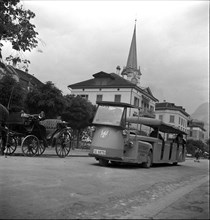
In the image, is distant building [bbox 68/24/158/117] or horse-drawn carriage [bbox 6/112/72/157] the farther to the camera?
horse-drawn carriage [bbox 6/112/72/157]

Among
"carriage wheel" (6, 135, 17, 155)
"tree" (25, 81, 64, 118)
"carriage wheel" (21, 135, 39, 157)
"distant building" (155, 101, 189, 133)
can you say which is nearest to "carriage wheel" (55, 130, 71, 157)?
"carriage wheel" (21, 135, 39, 157)

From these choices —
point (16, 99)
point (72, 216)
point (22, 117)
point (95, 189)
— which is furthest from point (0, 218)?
Answer: point (16, 99)

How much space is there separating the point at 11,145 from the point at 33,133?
2.40 ft

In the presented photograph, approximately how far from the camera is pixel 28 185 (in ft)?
16.7

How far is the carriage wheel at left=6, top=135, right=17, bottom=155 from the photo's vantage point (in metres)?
9.70

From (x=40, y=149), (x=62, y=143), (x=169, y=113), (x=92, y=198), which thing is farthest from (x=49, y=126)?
(x=169, y=113)

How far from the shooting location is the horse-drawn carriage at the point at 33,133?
9.76 meters

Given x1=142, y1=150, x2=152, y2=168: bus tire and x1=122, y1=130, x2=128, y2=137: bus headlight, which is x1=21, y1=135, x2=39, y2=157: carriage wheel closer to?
x1=122, y1=130, x2=128, y2=137: bus headlight

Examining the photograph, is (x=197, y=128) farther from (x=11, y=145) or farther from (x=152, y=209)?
(x=11, y=145)

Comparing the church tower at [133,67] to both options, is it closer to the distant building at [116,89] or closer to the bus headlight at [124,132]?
the distant building at [116,89]

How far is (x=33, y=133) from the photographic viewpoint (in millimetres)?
10203

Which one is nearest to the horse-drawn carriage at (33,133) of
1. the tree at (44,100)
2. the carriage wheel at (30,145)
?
the carriage wheel at (30,145)

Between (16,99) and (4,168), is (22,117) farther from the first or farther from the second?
(16,99)

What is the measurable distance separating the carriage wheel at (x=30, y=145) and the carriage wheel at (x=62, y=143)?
745 millimetres
